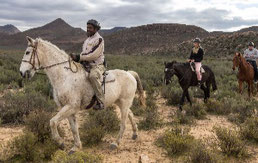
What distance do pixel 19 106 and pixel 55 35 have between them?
468 feet

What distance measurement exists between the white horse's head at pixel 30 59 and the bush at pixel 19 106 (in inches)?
112

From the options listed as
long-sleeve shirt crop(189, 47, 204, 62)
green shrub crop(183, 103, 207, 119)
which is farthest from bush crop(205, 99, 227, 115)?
long-sleeve shirt crop(189, 47, 204, 62)

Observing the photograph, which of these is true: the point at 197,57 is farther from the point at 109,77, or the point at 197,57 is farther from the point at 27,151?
the point at 27,151

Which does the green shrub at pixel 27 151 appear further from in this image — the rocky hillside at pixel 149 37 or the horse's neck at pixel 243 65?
the rocky hillside at pixel 149 37

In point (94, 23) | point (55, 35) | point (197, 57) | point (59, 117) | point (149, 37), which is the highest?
point (55, 35)

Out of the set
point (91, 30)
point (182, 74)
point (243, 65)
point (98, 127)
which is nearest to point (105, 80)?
point (91, 30)

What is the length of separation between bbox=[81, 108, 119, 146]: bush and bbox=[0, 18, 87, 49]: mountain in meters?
109

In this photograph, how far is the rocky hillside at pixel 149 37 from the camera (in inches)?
3194

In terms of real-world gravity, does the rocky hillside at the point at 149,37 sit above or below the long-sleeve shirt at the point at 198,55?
above

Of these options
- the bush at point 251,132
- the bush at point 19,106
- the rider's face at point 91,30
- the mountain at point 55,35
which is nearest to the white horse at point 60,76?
the rider's face at point 91,30

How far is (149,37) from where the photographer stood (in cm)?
8950

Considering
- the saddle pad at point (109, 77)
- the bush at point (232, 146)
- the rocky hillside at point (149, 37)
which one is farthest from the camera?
the rocky hillside at point (149, 37)

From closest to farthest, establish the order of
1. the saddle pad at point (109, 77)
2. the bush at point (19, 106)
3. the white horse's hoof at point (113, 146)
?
1. the saddle pad at point (109, 77)
2. the white horse's hoof at point (113, 146)
3. the bush at point (19, 106)

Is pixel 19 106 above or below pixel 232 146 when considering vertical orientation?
above
